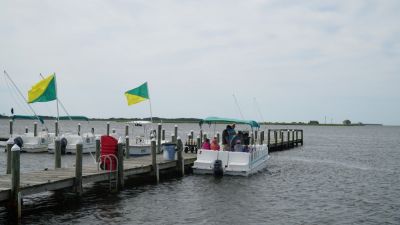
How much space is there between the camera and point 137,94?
31.6m

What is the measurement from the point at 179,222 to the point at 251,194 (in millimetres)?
6298

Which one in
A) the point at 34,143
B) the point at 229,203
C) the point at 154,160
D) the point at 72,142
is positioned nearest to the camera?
the point at 229,203

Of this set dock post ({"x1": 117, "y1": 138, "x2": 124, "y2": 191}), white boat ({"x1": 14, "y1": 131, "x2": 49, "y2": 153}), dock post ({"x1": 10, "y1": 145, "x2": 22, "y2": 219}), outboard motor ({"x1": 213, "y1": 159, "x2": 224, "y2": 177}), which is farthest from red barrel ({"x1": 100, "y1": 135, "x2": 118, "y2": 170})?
white boat ({"x1": 14, "y1": 131, "x2": 49, "y2": 153})

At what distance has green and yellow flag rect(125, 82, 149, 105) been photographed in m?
31.5

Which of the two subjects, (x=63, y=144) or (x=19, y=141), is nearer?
(x=19, y=141)

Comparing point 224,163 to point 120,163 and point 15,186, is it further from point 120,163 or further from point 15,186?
point 15,186

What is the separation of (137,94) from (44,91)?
616 cm

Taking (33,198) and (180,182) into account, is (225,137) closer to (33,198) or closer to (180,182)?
(180,182)

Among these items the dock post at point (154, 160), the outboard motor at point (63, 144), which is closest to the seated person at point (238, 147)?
the dock post at point (154, 160)

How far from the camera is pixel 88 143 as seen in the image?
3941 cm

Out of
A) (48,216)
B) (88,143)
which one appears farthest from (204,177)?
(88,143)

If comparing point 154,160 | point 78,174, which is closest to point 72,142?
point 154,160

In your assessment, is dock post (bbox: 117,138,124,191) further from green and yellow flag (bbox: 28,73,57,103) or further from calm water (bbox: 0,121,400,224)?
green and yellow flag (bbox: 28,73,57,103)

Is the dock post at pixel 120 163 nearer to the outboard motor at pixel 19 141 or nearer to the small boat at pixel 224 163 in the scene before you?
the small boat at pixel 224 163
